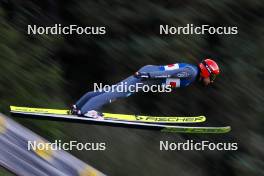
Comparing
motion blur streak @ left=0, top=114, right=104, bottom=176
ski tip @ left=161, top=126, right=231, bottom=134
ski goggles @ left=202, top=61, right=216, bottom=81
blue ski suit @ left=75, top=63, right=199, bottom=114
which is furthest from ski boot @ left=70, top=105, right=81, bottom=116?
motion blur streak @ left=0, top=114, right=104, bottom=176

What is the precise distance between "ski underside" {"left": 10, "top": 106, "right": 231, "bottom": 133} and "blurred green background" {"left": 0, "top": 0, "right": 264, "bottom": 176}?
162 mm

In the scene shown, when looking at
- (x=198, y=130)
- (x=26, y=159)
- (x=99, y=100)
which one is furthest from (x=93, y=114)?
(x=26, y=159)

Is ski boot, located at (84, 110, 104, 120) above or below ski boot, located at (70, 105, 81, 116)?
below

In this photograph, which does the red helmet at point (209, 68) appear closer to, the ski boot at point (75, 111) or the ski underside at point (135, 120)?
the ski underside at point (135, 120)

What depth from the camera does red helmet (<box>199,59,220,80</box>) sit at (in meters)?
4.71

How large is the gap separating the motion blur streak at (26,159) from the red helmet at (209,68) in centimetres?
251

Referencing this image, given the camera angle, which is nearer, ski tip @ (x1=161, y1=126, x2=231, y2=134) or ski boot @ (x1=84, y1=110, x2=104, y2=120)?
ski boot @ (x1=84, y1=110, x2=104, y2=120)

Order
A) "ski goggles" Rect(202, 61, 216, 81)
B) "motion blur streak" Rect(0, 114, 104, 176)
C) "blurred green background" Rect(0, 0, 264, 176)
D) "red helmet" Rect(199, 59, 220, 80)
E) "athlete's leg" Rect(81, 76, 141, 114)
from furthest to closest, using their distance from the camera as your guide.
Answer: "blurred green background" Rect(0, 0, 264, 176)
"ski goggles" Rect(202, 61, 216, 81)
"red helmet" Rect(199, 59, 220, 80)
"athlete's leg" Rect(81, 76, 141, 114)
"motion blur streak" Rect(0, 114, 104, 176)

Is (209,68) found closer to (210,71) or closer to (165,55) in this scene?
(210,71)

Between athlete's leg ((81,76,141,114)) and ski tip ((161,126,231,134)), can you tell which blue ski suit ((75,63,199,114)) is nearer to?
athlete's leg ((81,76,141,114))

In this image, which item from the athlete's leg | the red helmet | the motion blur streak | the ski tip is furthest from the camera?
the red helmet

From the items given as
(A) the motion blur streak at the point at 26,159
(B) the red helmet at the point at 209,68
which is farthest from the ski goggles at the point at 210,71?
(A) the motion blur streak at the point at 26,159

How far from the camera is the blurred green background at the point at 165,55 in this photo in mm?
5039

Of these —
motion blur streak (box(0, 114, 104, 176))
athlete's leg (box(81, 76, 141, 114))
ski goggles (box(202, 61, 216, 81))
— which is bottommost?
motion blur streak (box(0, 114, 104, 176))
